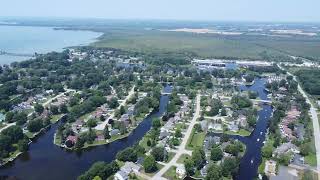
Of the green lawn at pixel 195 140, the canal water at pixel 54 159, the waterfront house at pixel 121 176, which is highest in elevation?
the waterfront house at pixel 121 176

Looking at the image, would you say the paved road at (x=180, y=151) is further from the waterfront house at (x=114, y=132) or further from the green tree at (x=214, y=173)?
the waterfront house at (x=114, y=132)

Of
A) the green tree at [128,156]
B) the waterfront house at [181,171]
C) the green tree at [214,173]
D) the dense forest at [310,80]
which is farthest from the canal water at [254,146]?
the dense forest at [310,80]

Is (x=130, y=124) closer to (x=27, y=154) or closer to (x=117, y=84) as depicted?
(x=27, y=154)

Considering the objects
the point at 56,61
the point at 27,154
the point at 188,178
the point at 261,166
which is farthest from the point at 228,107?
the point at 56,61

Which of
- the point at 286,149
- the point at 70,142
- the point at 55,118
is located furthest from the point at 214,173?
the point at 55,118

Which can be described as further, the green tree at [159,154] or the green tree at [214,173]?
the green tree at [159,154]

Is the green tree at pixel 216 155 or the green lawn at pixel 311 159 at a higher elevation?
the green tree at pixel 216 155

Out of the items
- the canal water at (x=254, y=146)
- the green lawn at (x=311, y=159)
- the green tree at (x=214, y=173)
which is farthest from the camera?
the green lawn at (x=311, y=159)

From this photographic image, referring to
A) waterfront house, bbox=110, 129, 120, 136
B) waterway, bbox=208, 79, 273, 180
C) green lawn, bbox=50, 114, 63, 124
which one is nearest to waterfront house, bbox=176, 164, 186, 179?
waterway, bbox=208, 79, 273, 180

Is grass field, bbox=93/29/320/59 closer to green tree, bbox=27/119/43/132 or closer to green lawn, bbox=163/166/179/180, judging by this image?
green tree, bbox=27/119/43/132
